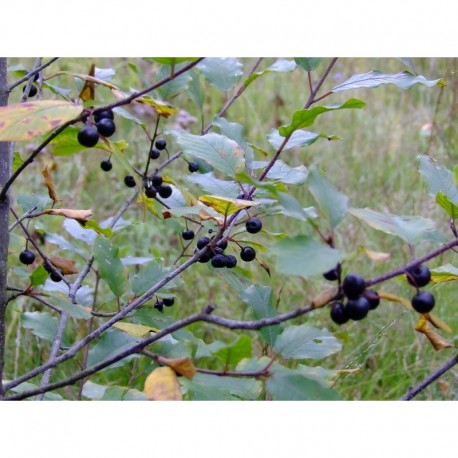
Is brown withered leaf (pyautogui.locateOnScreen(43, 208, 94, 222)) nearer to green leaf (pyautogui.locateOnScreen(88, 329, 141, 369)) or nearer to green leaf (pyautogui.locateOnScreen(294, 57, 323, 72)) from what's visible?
green leaf (pyautogui.locateOnScreen(88, 329, 141, 369))

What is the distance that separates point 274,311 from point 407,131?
121 inches

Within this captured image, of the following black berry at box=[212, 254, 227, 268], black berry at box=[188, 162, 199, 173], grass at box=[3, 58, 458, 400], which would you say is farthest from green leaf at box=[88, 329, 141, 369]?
black berry at box=[188, 162, 199, 173]

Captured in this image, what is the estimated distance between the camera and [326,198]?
72cm

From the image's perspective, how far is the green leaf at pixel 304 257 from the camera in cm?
63

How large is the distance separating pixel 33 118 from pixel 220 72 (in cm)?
57

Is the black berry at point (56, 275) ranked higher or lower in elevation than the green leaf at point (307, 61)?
lower

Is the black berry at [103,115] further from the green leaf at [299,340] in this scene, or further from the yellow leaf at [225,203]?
the green leaf at [299,340]

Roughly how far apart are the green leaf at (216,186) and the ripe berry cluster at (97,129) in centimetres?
22

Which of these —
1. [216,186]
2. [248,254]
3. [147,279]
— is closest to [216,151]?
[216,186]

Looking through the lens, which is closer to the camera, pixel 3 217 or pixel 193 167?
pixel 3 217

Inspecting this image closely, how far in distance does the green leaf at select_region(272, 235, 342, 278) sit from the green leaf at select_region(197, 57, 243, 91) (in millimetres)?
646

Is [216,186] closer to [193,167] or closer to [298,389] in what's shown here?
[193,167]

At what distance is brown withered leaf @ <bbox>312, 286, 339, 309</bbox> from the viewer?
0.66 metres

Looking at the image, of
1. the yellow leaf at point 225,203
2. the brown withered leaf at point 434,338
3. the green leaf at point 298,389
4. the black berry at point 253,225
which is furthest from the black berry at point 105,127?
the brown withered leaf at point 434,338
